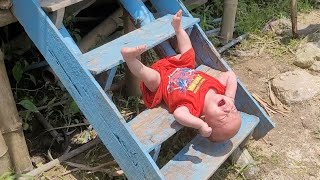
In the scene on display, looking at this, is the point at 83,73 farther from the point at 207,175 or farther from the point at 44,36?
the point at 207,175

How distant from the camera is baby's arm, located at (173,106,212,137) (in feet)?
9.61

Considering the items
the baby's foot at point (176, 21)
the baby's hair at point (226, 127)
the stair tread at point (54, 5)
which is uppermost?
the stair tread at point (54, 5)

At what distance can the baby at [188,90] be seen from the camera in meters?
2.96

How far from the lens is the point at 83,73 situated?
2811 mm

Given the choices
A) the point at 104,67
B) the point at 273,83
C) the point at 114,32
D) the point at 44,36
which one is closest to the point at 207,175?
the point at 104,67

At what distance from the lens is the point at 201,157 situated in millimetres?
3109

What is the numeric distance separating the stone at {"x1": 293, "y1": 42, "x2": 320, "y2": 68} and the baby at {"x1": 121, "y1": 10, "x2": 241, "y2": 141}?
1.54m

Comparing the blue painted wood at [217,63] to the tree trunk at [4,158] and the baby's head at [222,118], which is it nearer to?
the baby's head at [222,118]

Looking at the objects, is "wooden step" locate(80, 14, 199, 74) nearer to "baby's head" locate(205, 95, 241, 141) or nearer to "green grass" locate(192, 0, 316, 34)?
"baby's head" locate(205, 95, 241, 141)

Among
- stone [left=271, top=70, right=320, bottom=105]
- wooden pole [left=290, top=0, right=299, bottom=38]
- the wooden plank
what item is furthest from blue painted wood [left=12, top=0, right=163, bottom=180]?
wooden pole [left=290, top=0, right=299, bottom=38]

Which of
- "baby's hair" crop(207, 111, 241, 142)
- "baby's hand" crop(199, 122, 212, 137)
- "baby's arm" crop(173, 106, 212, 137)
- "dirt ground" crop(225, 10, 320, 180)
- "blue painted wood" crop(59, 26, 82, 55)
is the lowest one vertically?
"dirt ground" crop(225, 10, 320, 180)

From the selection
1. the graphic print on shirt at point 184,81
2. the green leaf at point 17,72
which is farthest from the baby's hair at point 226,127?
the green leaf at point 17,72

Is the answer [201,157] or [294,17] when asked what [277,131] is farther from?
[294,17]

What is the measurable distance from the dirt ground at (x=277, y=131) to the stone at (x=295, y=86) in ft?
0.20
